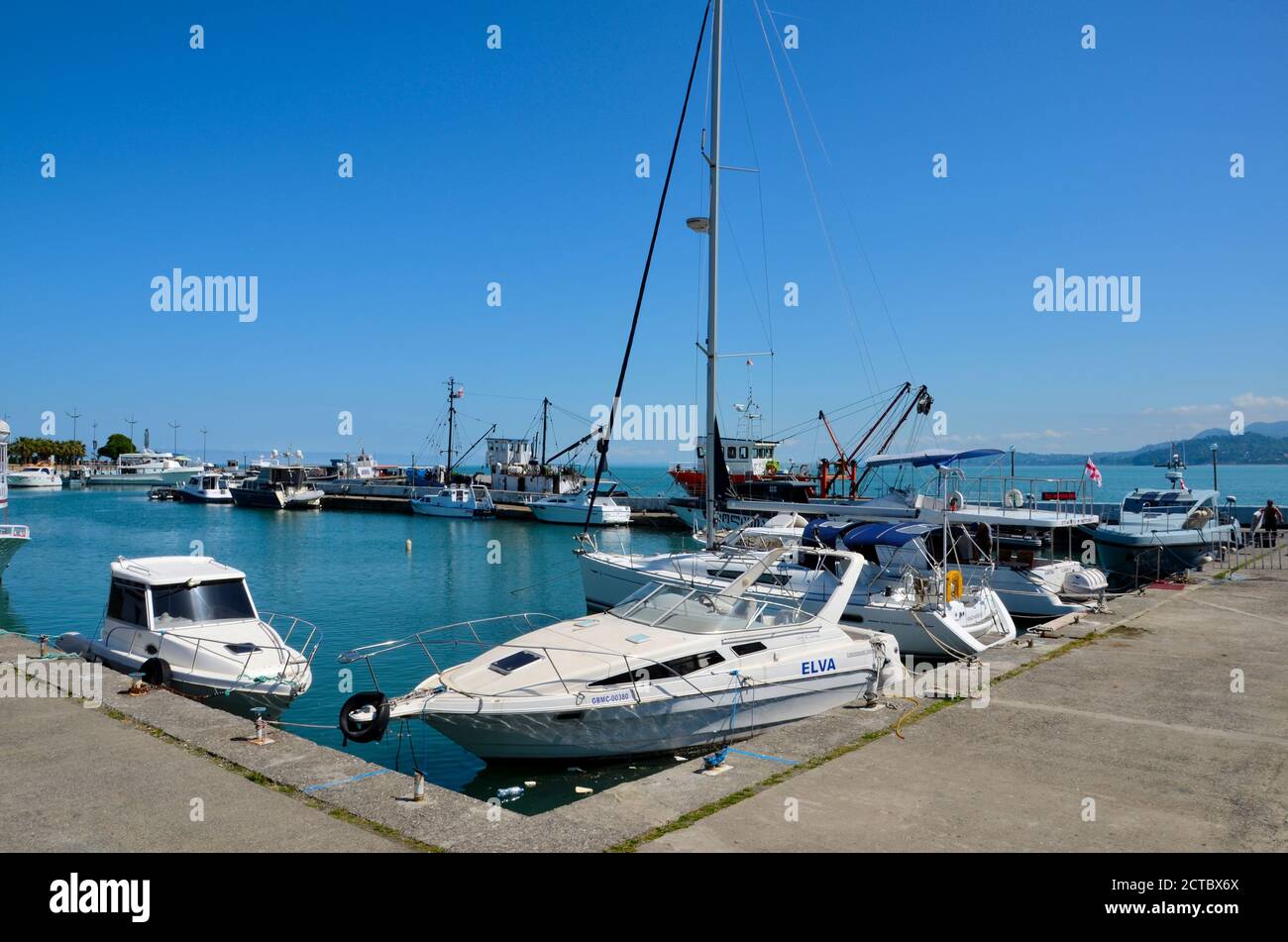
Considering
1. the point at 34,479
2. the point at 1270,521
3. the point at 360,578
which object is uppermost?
the point at 34,479

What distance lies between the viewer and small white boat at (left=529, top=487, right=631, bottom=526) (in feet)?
233

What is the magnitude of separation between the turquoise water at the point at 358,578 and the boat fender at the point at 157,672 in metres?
Result: 2.35

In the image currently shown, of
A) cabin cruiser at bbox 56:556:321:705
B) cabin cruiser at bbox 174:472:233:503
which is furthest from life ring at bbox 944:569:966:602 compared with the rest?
cabin cruiser at bbox 174:472:233:503

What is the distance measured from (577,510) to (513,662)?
61020 mm

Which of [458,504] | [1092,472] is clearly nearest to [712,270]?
[1092,472]

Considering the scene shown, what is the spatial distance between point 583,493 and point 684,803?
71.9 meters

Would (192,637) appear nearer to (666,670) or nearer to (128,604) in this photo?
(128,604)

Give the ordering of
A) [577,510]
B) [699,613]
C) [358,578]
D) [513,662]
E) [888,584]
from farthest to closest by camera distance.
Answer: [577,510], [358,578], [888,584], [699,613], [513,662]

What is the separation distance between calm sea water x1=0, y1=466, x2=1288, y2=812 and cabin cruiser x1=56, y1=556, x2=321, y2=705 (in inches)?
54.1

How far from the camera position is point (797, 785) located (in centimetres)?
817

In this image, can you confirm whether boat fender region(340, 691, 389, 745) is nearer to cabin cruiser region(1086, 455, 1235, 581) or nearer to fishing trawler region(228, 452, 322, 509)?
cabin cruiser region(1086, 455, 1235, 581)

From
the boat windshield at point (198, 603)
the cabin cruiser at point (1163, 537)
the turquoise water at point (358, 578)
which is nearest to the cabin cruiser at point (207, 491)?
the turquoise water at point (358, 578)
